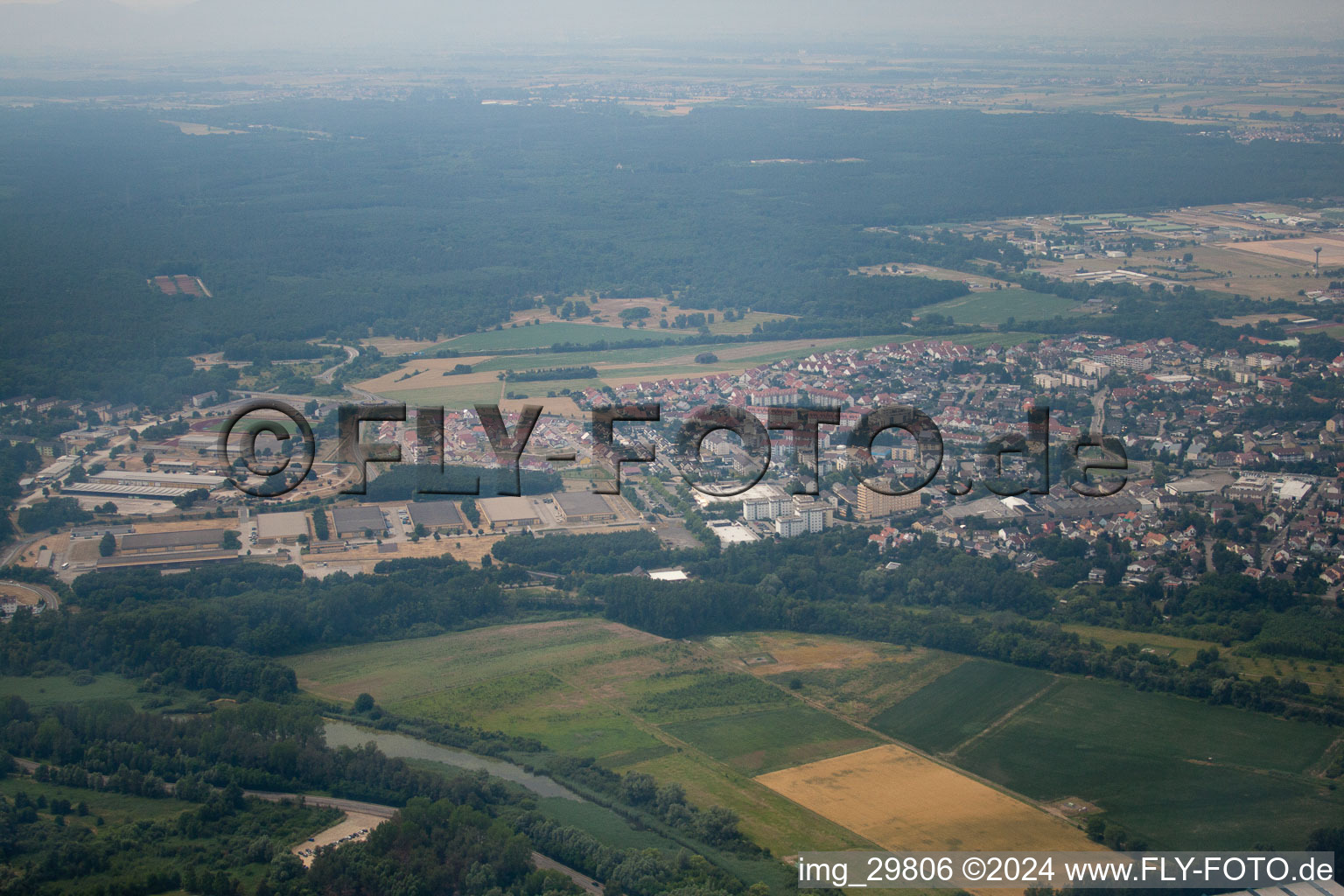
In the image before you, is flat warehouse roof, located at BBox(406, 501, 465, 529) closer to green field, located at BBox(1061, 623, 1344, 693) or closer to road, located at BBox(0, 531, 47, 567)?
road, located at BBox(0, 531, 47, 567)

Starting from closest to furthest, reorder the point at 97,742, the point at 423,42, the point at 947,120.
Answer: the point at 97,742, the point at 947,120, the point at 423,42

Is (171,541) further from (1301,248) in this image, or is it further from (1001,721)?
(1301,248)

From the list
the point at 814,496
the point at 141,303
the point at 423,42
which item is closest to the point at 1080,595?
→ the point at 814,496

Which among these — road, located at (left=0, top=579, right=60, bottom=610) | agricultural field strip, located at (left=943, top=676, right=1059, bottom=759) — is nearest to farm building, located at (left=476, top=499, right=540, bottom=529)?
road, located at (left=0, top=579, right=60, bottom=610)

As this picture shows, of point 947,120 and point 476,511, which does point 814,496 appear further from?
point 947,120

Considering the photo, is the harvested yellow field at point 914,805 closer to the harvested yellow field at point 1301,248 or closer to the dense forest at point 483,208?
the dense forest at point 483,208

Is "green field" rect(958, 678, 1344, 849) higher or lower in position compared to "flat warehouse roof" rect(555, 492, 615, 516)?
lower

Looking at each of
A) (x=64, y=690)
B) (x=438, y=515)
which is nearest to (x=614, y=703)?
(x=64, y=690)
